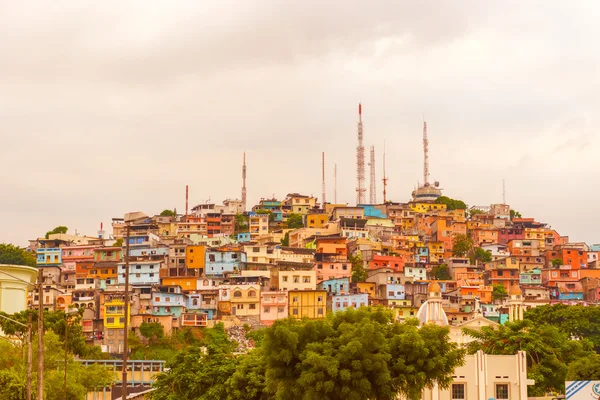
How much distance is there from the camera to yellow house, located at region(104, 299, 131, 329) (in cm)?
9594

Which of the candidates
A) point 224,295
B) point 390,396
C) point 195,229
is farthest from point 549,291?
point 390,396

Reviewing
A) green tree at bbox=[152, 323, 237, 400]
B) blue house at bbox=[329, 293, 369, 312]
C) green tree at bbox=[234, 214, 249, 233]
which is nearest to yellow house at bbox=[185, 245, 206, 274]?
blue house at bbox=[329, 293, 369, 312]

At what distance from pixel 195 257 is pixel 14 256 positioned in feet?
68.7

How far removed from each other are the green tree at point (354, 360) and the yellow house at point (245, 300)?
57622 mm

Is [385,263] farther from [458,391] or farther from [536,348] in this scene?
[458,391]

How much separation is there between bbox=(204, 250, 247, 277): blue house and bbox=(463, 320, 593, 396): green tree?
51846 mm

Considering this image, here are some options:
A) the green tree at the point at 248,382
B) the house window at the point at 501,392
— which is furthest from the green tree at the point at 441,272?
the green tree at the point at 248,382

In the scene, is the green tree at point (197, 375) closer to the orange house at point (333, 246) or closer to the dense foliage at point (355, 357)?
the dense foliage at point (355, 357)

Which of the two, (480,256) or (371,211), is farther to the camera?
(371,211)

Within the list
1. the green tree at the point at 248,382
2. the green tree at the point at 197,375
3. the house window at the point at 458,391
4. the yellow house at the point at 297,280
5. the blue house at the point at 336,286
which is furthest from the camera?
the blue house at the point at 336,286

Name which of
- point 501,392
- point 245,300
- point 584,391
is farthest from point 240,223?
point 584,391

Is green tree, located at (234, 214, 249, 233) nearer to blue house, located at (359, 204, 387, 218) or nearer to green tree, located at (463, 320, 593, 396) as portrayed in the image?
blue house, located at (359, 204, 387, 218)

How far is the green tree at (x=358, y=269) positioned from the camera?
113 m

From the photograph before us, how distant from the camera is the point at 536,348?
56844 mm
